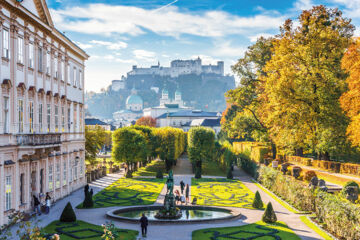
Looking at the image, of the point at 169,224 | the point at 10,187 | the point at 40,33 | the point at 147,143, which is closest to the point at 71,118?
the point at 40,33

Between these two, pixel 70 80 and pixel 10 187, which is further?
pixel 70 80

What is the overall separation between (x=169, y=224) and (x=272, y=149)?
3221cm

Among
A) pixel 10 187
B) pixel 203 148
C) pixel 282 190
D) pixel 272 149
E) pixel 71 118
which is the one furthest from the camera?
pixel 203 148

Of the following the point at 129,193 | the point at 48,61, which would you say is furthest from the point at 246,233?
the point at 48,61

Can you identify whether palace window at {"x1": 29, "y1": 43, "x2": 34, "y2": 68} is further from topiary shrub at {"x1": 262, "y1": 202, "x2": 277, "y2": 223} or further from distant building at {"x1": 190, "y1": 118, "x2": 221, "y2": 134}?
distant building at {"x1": 190, "y1": 118, "x2": 221, "y2": 134}

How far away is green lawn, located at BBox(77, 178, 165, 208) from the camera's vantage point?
34.5 m

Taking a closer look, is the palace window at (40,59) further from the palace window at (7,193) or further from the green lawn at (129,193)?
the green lawn at (129,193)

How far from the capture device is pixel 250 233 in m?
23.8

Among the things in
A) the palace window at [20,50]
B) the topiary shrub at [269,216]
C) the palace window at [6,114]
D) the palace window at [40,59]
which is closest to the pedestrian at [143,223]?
the topiary shrub at [269,216]

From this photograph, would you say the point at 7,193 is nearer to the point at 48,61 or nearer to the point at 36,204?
the point at 36,204

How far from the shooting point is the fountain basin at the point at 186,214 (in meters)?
26.7

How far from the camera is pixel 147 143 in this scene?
6462 centimetres

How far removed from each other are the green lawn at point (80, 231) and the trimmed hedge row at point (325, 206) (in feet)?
37.2

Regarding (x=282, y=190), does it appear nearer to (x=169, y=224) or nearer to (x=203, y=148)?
(x=169, y=224)
